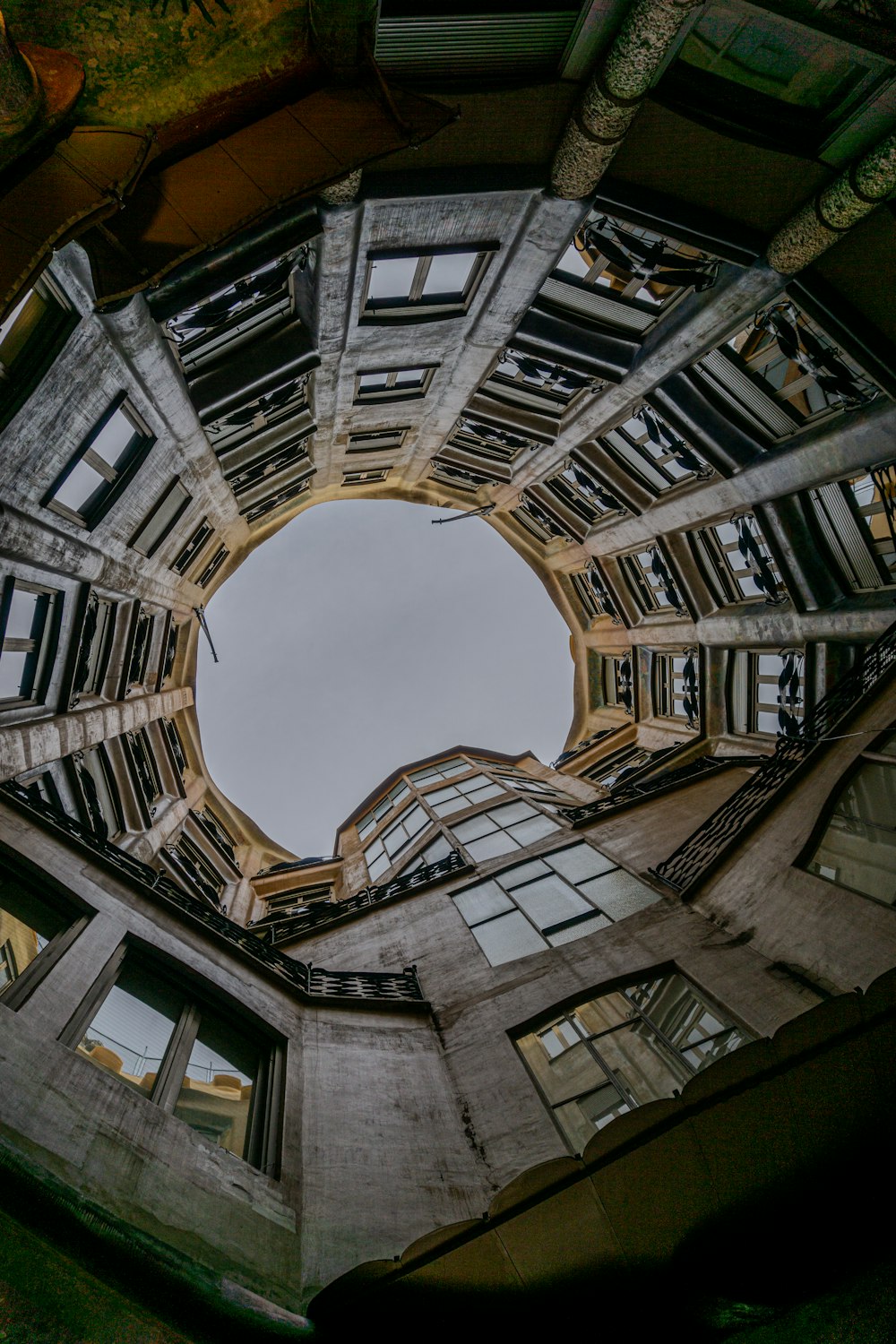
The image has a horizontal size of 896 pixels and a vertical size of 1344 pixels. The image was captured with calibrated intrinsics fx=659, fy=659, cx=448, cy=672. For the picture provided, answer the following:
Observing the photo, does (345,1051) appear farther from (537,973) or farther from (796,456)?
(796,456)

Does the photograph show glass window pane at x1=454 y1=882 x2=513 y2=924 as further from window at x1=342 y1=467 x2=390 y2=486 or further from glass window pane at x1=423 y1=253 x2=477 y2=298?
window at x1=342 y1=467 x2=390 y2=486

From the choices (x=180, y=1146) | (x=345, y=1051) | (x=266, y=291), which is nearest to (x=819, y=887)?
(x=345, y=1051)

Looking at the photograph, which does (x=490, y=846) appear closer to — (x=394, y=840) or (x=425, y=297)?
(x=394, y=840)

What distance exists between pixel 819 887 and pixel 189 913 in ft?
31.4

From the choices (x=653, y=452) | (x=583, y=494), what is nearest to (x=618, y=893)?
(x=653, y=452)

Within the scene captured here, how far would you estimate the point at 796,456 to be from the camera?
14320mm

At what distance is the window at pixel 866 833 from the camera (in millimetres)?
8734

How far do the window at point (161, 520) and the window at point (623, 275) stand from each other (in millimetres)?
9931

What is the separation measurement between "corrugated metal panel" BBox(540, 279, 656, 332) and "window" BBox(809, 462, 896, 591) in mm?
5557

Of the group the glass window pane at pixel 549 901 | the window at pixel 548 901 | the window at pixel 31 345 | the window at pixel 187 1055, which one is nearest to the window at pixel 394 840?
the window at pixel 548 901

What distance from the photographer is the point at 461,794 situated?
90.0ft

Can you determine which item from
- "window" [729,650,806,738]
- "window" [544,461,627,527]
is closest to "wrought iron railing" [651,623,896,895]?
"window" [729,650,806,738]

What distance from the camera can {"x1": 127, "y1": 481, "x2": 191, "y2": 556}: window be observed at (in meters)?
16.2

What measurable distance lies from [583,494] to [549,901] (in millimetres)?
15129
